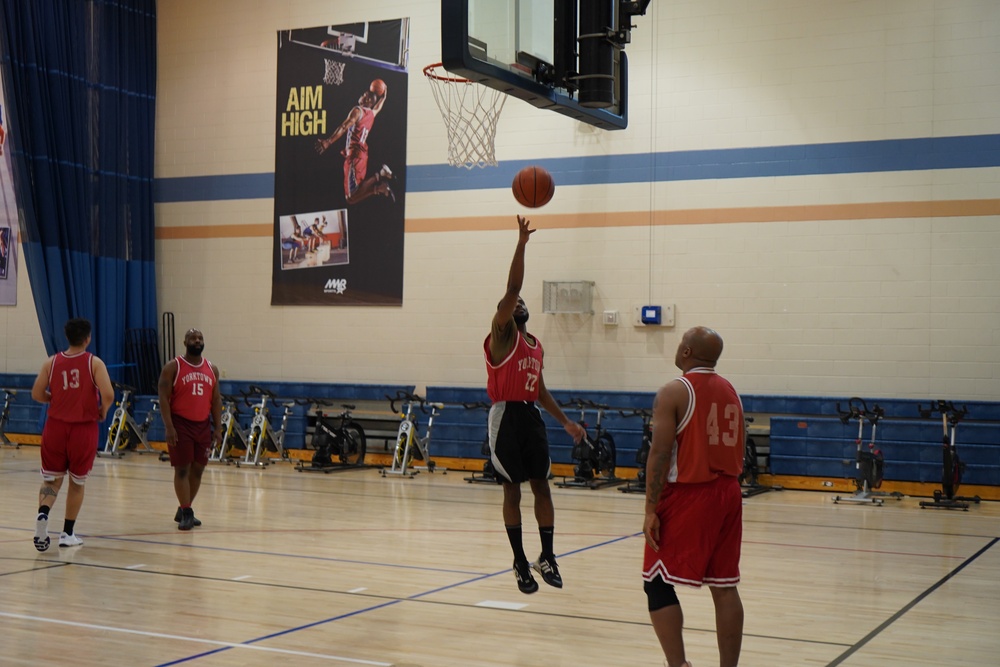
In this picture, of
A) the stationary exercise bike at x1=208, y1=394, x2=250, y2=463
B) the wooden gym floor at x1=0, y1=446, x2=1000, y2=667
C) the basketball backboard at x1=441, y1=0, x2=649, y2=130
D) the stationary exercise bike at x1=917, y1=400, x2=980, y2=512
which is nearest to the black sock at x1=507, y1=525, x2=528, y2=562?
the wooden gym floor at x1=0, y1=446, x2=1000, y2=667

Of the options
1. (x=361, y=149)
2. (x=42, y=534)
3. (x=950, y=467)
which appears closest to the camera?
(x=42, y=534)

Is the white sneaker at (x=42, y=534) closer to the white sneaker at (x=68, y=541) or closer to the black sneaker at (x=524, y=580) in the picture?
the white sneaker at (x=68, y=541)

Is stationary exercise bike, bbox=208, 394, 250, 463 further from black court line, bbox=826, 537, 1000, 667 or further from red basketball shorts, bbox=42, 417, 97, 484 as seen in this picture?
black court line, bbox=826, 537, 1000, 667

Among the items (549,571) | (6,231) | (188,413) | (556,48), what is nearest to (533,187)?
(556,48)

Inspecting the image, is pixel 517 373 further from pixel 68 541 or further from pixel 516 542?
pixel 68 541

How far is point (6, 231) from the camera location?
17594mm

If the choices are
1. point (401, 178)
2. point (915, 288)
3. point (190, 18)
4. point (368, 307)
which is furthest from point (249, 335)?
point (915, 288)

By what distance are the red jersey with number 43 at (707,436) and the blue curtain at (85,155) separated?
43.3 feet

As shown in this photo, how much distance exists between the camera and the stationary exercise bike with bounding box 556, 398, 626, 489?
12.9 meters

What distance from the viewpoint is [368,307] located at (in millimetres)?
15648

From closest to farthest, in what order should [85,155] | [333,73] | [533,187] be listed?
[533,187] < [333,73] < [85,155]

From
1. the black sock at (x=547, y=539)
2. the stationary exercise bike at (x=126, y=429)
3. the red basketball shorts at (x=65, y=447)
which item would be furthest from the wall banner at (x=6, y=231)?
the black sock at (x=547, y=539)

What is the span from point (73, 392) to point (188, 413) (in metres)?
1.32

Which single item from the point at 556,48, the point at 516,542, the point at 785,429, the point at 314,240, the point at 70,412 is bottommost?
the point at 516,542
